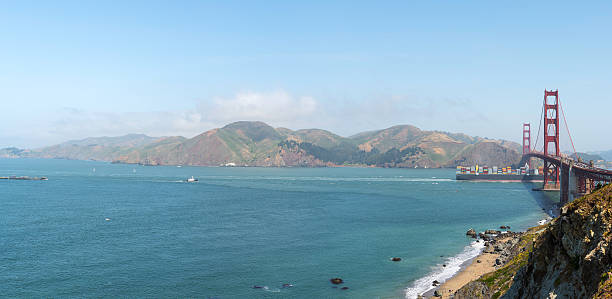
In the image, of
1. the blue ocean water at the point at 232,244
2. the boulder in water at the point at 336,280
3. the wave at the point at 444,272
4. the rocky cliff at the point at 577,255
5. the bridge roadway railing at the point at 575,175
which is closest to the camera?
the rocky cliff at the point at 577,255

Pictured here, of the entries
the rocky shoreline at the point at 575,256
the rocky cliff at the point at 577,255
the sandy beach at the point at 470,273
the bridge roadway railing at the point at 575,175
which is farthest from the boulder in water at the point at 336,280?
the bridge roadway railing at the point at 575,175

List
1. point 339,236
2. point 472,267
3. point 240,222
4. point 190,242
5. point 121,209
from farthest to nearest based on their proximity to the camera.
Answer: point 121,209
point 240,222
point 339,236
point 190,242
point 472,267

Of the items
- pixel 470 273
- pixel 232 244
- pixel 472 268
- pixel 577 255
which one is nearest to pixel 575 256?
pixel 577 255

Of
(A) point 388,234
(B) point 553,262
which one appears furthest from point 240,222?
(B) point 553,262

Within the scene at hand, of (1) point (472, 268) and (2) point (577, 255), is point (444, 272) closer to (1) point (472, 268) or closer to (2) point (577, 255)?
(1) point (472, 268)

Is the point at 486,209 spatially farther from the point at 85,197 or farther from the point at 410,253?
the point at 85,197

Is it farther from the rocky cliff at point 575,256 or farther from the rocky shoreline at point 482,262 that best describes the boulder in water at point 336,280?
the rocky cliff at point 575,256

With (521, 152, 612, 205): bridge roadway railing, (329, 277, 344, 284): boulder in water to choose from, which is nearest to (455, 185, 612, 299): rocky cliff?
(329, 277, 344, 284): boulder in water
